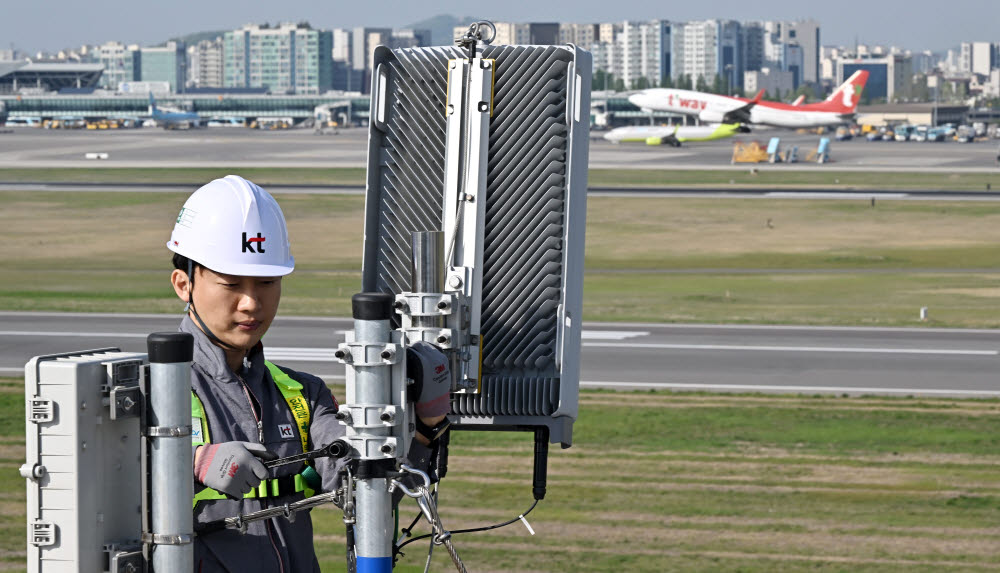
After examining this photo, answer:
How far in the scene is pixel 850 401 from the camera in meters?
25.0

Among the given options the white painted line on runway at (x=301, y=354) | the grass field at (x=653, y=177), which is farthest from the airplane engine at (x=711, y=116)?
the white painted line on runway at (x=301, y=354)

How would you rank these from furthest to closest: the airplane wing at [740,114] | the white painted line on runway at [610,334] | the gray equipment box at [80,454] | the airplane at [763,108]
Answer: the airplane at [763,108] < the airplane wing at [740,114] < the white painted line on runway at [610,334] < the gray equipment box at [80,454]

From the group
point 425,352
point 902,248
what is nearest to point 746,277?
point 902,248

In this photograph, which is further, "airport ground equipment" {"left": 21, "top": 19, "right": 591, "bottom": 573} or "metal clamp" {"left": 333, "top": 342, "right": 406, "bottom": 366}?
"airport ground equipment" {"left": 21, "top": 19, "right": 591, "bottom": 573}

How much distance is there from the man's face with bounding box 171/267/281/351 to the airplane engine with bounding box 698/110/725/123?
6103 inches

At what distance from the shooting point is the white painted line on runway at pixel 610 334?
110ft

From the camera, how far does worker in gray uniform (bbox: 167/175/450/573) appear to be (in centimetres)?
429

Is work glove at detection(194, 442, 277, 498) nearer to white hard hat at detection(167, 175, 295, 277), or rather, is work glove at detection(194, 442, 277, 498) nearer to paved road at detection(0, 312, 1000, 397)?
white hard hat at detection(167, 175, 295, 277)

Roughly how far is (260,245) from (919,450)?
58.1 ft

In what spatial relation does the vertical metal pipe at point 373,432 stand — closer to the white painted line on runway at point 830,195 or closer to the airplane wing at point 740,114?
the white painted line on runway at point 830,195

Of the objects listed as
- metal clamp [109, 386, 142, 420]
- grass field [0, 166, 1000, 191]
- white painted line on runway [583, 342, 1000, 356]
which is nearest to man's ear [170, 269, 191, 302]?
metal clamp [109, 386, 142, 420]

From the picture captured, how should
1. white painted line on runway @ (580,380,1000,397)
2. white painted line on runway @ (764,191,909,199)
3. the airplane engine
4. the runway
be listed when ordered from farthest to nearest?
1. the airplane engine
2. the runway
3. white painted line on runway @ (764,191,909,199)
4. white painted line on runway @ (580,380,1000,397)

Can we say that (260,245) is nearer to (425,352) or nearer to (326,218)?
(425,352)

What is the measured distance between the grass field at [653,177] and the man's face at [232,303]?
270 feet
